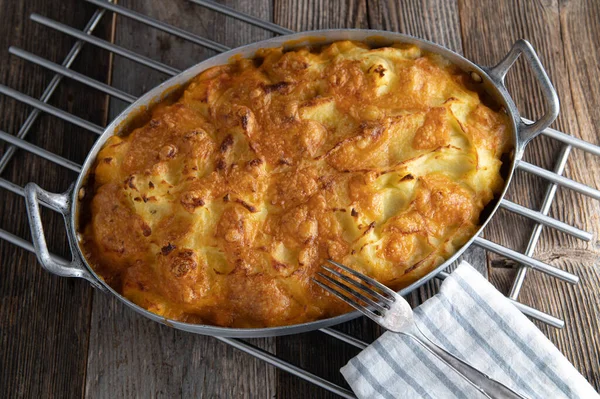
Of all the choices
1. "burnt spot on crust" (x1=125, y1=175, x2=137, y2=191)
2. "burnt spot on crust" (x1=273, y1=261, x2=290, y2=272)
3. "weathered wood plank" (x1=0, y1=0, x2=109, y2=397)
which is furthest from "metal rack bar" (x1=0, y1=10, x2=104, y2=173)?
"burnt spot on crust" (x1=273, y1=261, x2=290, y2=272)

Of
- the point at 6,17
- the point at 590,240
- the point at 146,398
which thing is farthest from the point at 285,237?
the point at 6,17

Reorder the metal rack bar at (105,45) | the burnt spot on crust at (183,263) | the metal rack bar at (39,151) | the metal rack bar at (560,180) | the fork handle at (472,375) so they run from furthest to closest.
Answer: the metal rack bar at (105,45), the metal rack bar at (39,151), the metal rack bar at (560,180), the burnt spot on crust at (183,263), the fork handle at (472,375)

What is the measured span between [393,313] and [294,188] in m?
0.51

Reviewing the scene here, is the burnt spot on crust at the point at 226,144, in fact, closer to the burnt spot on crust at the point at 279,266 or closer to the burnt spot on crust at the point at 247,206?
the burnt spot on crust at the point at 247,206

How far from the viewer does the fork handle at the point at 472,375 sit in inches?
74.4

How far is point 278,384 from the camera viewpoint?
7.70 ft

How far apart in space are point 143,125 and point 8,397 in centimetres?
118

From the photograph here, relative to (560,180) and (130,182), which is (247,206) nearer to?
(130,182)

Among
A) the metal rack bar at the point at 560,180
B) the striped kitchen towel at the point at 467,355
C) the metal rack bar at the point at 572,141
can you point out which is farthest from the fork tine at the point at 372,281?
the metal rack bar at the point at 572,141

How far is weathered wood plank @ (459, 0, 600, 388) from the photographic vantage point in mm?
2373

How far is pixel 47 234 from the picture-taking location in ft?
8.62

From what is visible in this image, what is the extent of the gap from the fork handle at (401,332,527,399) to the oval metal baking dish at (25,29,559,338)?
193 mm

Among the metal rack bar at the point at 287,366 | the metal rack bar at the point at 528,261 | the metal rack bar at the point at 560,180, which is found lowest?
the metal rack bar at the point at 287,366

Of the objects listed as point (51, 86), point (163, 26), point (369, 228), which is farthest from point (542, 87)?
point (51, 86)
